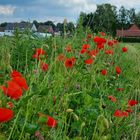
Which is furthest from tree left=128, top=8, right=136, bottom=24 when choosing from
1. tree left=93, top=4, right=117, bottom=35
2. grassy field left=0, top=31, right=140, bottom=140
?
grassy field left=0, top=31, right=140, bottom=140

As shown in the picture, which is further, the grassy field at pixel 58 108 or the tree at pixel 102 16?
the tree at pixel 102 16

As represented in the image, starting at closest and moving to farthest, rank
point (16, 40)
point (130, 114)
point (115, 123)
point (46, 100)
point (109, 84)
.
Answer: point (46, 100) → point (115, 123) → point (130, 114) → point (109, 84) → point (16, 40)

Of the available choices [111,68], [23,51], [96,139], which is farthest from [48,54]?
[96,139]

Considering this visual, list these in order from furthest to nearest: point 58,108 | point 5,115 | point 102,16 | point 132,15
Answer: point 132,15
point 102,16
point 58,108
point 5,115

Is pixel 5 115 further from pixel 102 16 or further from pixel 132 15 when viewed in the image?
pixel 132 15

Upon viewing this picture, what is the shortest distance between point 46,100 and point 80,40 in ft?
14.9

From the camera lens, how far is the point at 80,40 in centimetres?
735

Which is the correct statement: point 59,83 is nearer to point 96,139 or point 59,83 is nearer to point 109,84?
point 96,139

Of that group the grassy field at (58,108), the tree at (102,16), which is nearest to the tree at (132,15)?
the tree at (102,16)

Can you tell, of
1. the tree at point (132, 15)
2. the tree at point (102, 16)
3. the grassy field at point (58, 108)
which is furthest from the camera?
the tree at point (132, 15)

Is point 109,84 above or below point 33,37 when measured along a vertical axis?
below

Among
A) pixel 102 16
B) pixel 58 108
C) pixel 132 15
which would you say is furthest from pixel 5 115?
pixel 132 15

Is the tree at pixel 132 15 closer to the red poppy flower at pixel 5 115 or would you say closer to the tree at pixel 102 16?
the tree at pixel 102 16

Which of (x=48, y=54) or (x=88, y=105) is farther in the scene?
(x=48, y=54)
